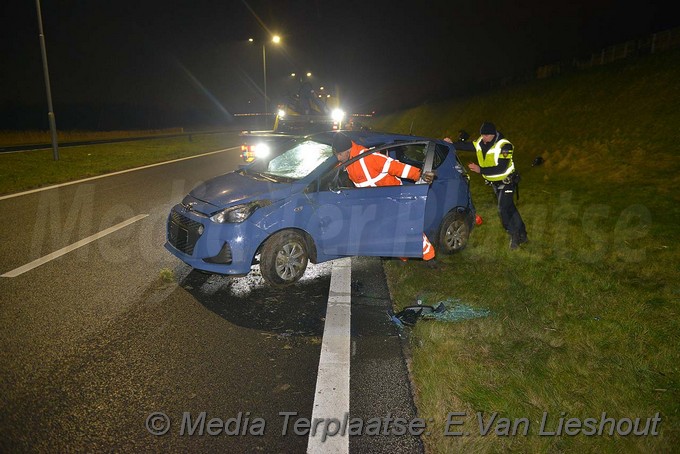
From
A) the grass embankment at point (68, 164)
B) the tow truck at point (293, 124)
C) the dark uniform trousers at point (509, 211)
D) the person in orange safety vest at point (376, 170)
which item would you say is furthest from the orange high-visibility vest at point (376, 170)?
the grass embankment at point (68, 164)

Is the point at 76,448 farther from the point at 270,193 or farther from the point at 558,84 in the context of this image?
the point at 558,84

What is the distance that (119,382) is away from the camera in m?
3.36

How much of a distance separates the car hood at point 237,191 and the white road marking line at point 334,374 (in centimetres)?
124

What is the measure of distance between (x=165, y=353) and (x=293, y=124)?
9653 millimetres

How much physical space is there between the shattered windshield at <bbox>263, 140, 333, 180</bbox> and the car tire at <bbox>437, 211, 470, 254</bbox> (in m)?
1.81

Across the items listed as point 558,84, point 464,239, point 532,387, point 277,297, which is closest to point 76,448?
point 277,297

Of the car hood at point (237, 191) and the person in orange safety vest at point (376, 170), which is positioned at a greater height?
the person in orange safety vest at point (376, 170)

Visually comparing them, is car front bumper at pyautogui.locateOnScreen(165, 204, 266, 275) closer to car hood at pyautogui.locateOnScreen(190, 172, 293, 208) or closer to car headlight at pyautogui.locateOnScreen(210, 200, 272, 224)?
car headlight at pyautogui.locateOnScreen(210, 200, 272, 224)

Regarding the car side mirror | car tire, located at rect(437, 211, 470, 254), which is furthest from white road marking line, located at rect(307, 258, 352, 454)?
car tire, located at rect(437, 211, 470, 254)

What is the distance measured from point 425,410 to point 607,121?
53.1 feet

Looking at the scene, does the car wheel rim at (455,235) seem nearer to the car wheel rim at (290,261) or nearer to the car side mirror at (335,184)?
the car side mirror at (335,184)

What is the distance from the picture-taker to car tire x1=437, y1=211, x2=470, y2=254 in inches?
250

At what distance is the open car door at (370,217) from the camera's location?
5336mm

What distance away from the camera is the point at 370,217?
547 cm
